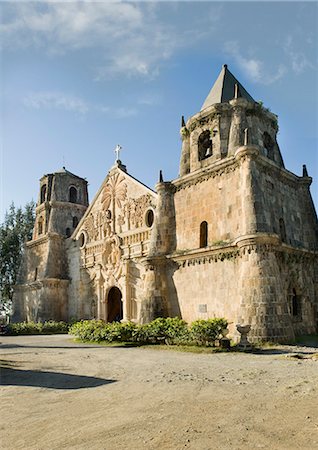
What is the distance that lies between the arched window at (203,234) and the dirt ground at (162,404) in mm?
7880

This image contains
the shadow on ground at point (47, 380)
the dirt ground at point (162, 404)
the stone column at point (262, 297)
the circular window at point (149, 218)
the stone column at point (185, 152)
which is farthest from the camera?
the circular window at point (149, 218)

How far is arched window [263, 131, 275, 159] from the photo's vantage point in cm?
1931

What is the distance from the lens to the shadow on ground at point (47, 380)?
7.68 metres

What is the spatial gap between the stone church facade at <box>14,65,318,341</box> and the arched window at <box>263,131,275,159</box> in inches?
2.0

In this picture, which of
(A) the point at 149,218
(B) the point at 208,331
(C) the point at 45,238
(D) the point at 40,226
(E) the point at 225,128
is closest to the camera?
(B) the point at 208,331

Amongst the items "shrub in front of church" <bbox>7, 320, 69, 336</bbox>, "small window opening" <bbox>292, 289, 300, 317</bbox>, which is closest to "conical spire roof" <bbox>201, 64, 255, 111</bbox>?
"small window opening" <bbox>292, 289, 300, 317</bbox>

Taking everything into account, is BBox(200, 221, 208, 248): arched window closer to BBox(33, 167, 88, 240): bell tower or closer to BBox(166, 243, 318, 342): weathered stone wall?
BBox(166, 243, 318, 342): weathered stone wall

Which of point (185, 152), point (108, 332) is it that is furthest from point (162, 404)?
point (185, 152)

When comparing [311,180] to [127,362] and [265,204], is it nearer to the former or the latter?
[265,204]

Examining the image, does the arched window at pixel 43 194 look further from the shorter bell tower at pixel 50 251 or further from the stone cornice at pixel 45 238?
the stone cornice at pixel 45 238

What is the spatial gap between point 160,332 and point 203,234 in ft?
17.4

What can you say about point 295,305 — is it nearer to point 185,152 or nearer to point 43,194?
point 185,152

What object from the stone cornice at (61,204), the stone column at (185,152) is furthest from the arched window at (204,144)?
the stone cornice at (61,204)

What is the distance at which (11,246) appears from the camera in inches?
1443
